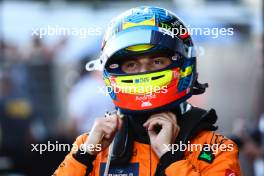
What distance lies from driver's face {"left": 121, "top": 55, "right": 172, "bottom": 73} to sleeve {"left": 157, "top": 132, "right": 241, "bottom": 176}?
39cm

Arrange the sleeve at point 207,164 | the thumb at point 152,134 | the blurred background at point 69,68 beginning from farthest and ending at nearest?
1. the blurred background at point 69,68
2. the thumb at point 152,134
3. the sleeve at point 207,164

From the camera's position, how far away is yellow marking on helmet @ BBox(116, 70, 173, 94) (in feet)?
10.6

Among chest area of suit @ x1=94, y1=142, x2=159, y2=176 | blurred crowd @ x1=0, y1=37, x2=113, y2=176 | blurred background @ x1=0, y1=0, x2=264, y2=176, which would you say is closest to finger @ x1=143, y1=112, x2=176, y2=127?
chest area of suit @ x1=94, y1=142, x2=159, y2=176

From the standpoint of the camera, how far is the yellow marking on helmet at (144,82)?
325 centimetres

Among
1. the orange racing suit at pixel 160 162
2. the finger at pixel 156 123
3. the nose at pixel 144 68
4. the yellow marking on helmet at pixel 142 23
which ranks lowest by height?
the orange racing suit at pixel 160 162

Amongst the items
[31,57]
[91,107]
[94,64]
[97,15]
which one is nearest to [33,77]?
[31,57]

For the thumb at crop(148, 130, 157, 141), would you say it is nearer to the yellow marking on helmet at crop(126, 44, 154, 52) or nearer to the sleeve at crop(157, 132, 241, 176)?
the sleeve at crop(157, 132, 241, 176)

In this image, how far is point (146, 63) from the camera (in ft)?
10.8

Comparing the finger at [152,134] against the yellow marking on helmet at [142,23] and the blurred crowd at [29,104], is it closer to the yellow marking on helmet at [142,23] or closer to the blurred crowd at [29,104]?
the yellow marking on helmet at [142,23]

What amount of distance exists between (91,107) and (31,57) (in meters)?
2.12

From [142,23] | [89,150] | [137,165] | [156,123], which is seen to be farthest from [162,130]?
[142,23]

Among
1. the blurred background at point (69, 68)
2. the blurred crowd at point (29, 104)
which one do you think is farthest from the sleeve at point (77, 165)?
the blurred crowd at point (29, 104)

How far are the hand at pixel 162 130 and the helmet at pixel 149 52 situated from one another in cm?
7

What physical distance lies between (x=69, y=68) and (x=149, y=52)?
5.06 meters
